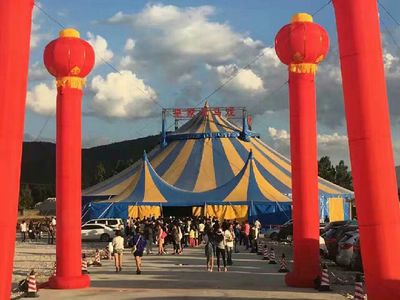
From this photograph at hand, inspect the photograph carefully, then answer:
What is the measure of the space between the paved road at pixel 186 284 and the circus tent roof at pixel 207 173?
13.7 meters

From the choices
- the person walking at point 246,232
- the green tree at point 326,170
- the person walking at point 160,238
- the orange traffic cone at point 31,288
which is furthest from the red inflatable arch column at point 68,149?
the green tree at point 326,170

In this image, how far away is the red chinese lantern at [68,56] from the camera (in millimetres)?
14211

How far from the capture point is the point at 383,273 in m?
8.61

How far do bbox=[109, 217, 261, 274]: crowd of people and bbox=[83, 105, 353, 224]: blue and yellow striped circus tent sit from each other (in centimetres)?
188

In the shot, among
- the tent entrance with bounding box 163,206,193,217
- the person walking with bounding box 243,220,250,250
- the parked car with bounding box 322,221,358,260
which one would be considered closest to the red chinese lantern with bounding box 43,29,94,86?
the parked car with bounding box 322,221,358,260

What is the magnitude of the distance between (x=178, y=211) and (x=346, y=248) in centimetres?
2246

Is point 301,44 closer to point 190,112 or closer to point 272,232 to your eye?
point 272,232

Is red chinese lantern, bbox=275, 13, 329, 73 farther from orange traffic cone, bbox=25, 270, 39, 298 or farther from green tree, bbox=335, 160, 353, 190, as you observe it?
green tree, bbox=335, 160, 353, 190

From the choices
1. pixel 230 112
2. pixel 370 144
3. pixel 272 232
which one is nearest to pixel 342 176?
pixel 230 112

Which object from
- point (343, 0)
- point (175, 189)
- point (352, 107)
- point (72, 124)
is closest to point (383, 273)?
point (352, 107)

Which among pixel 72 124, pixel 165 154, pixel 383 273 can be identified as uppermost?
pixel 165 154

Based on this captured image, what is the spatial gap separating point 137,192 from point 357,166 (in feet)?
87.8

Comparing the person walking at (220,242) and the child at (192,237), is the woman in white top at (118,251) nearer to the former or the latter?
the person walking at (220,242)

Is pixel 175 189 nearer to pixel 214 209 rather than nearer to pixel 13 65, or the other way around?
pixel 214 209
